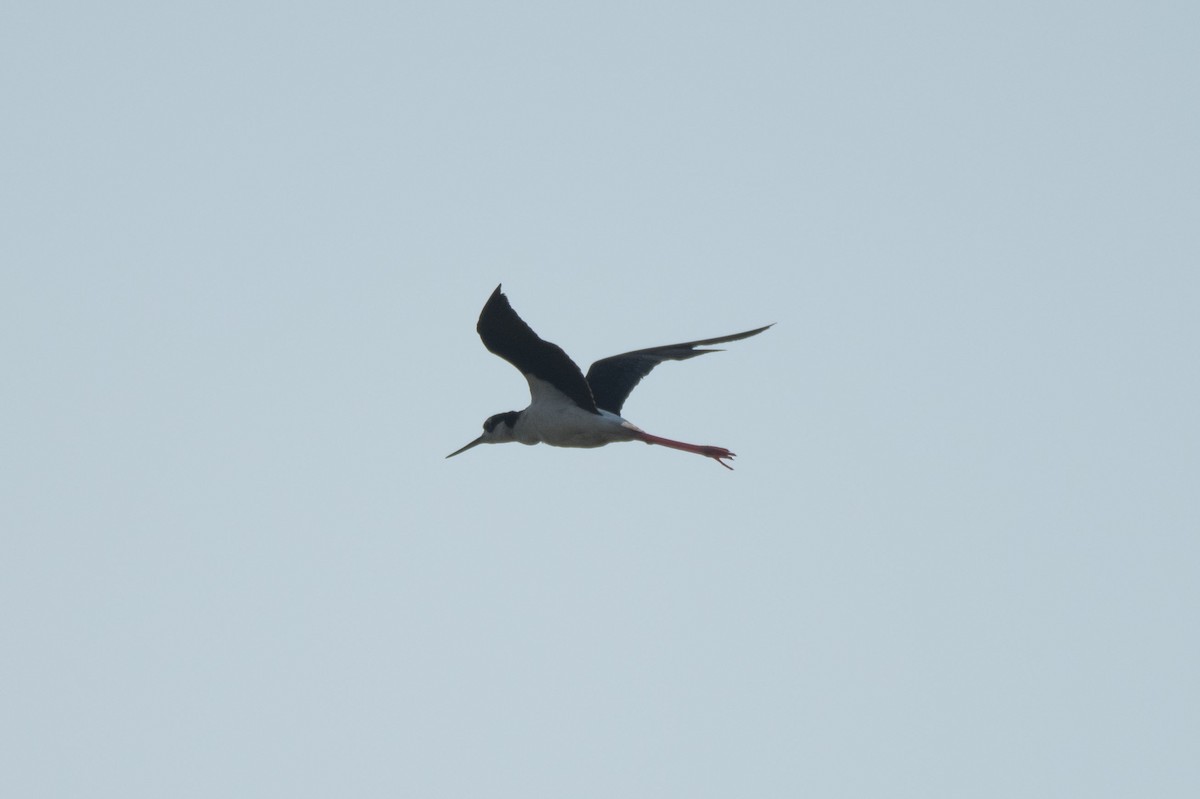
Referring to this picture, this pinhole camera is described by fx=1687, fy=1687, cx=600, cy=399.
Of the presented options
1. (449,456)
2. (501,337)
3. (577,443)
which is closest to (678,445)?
(577,443)

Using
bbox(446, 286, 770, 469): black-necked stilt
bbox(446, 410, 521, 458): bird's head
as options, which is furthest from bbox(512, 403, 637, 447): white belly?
bbox(446, 410, 521, 458): bird's head

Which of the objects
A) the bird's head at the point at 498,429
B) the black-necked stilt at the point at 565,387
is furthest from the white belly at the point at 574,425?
the bird's head at the point at 498,429

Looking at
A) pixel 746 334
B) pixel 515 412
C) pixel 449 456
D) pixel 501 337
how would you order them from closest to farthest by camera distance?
pixel 501 337 → pixel 746 334 → pixel 515 412 → pixel 449 456

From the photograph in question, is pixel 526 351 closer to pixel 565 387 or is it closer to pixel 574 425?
pixel 565 387

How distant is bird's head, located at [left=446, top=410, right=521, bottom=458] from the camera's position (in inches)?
699

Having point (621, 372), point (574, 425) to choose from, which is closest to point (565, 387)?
point (574, 425)

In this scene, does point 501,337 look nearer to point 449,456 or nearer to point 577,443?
point 577,443

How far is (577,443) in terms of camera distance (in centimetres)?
1691

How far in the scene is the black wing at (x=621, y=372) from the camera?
17.9 m

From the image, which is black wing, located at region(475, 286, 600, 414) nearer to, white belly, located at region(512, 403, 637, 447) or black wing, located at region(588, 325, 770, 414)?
white belly, located at region(512, 403, 637, 447)

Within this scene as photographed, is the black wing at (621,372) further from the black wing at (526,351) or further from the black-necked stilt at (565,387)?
the black wing at (526,351)

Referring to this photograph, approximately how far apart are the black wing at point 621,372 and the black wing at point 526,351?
135 cm

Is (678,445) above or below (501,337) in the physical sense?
below

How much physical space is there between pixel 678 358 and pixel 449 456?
304cm
